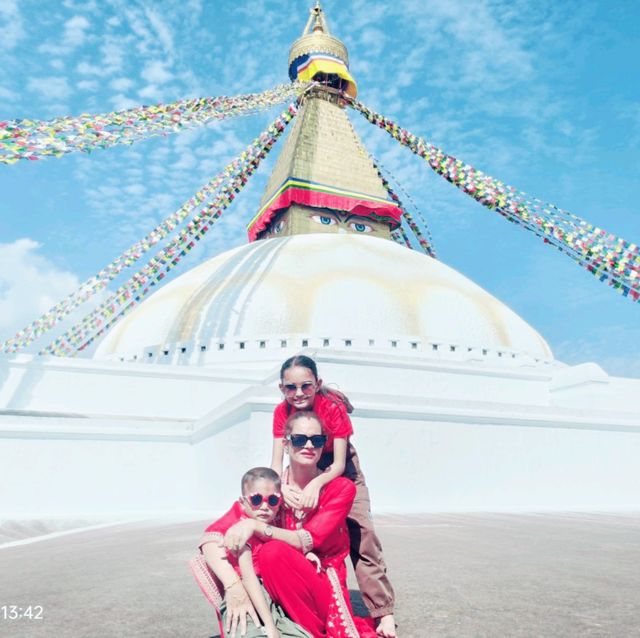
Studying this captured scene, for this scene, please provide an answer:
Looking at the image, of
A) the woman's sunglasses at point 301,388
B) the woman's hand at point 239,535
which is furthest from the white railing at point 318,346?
the woman's hand at point 239,535

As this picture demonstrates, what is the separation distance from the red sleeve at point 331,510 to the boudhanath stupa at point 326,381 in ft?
20.0

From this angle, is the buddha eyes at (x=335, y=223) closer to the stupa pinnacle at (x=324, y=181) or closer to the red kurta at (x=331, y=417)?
the stupa pinnacle at (x=324, y=181)

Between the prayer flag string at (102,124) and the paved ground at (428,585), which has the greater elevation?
the prayer flag string at (102,124)

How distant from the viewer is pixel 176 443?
9922mm

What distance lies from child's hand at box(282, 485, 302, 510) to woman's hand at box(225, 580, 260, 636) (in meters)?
0.36

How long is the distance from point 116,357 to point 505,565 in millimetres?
12715

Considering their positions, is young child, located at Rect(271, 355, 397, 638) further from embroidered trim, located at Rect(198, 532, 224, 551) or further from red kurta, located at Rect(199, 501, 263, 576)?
embroidered trim, located at Rect(198, 532, 224, 551)

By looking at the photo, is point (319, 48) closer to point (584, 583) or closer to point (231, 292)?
point (231, 292)

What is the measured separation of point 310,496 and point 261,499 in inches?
8.1

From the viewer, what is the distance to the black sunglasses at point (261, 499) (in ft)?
7.40

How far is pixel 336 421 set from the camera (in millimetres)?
2701

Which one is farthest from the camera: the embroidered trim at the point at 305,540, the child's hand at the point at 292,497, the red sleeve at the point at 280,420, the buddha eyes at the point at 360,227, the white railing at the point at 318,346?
the buddha eyes at the point at 360,227

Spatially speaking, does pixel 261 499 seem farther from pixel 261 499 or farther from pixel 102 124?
pixel 102 124

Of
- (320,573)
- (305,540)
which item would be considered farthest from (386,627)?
(305,540)
